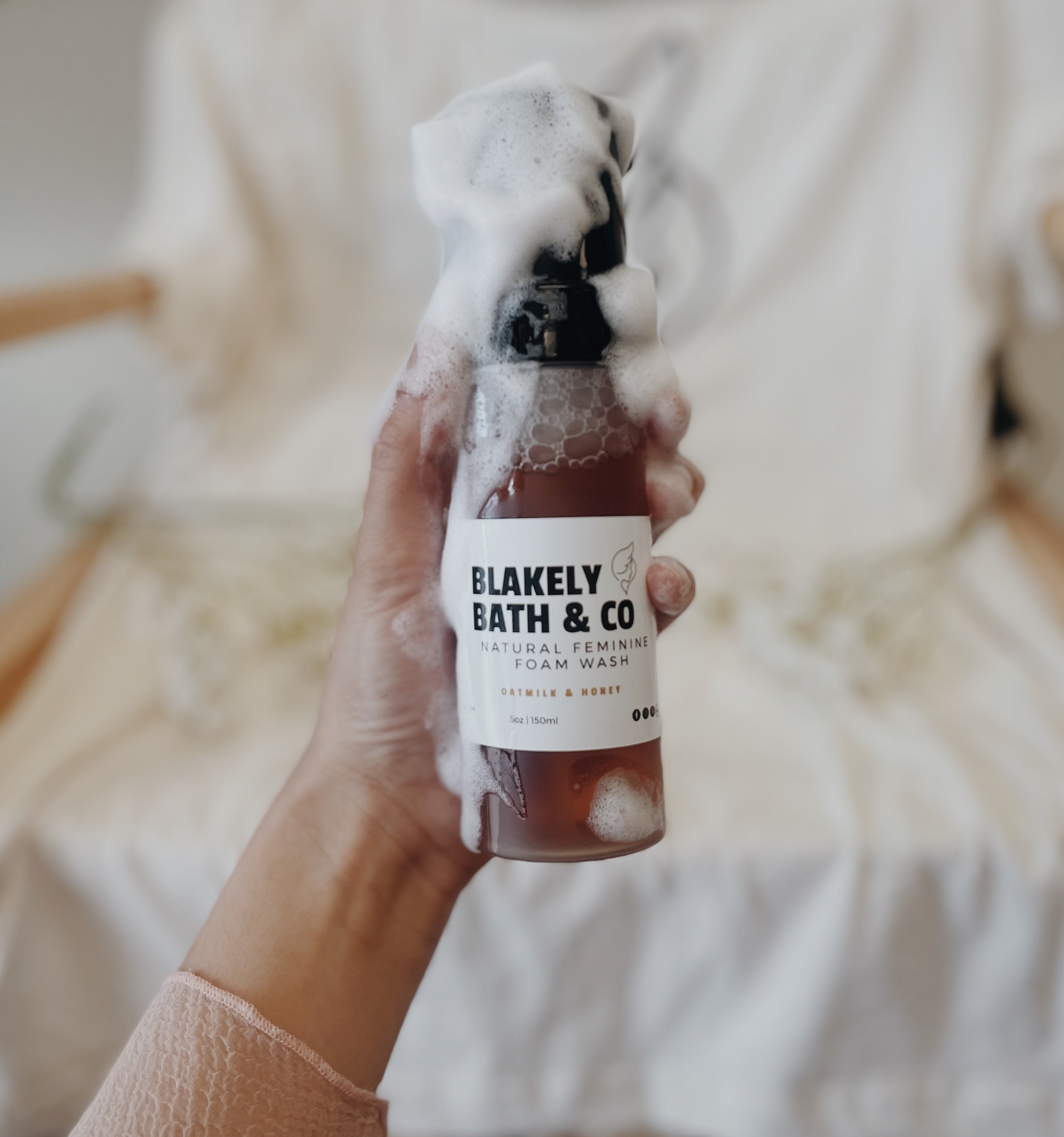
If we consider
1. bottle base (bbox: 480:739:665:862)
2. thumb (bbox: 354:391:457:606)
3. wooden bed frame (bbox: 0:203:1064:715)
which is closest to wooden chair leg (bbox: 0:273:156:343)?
wooden bed frame (bbox: 0:203:1064:715)

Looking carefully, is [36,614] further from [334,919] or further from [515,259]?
[515,259]

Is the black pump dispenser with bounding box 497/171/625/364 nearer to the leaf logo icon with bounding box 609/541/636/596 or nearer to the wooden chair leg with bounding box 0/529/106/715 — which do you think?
the leaf logo icon with bounding box 609/541/636/596

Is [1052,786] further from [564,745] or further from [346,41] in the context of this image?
[346,41]

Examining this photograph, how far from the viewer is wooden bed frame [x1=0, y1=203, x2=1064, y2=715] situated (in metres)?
0.82

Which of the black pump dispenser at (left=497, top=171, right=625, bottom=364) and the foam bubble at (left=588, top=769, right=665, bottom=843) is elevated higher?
the black pump dispenser at (left=497, top=171, right=625, bottom=364)

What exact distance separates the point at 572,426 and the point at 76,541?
0.86m

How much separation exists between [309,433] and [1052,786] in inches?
32.7

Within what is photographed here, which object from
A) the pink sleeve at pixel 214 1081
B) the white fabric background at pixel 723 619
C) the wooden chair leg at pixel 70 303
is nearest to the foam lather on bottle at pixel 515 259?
the pink sleeve at pixel 214 1081

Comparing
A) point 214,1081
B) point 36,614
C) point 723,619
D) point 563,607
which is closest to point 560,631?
point 563,607

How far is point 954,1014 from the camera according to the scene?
2.26 ft

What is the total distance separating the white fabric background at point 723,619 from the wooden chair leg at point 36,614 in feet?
0.07

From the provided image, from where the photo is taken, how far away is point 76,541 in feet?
3.58

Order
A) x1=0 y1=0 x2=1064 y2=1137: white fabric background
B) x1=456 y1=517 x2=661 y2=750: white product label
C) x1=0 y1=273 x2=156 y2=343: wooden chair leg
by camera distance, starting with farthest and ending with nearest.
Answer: x1=0 y1=273 x2=156 y2=343: wooden chair leg
x1=0 y1=0 x2=1064 y2=1137: white fabric background
x1=456 y1=517 x2=661 y2=750: white product label

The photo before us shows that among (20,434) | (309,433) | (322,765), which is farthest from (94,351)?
(322,765)
